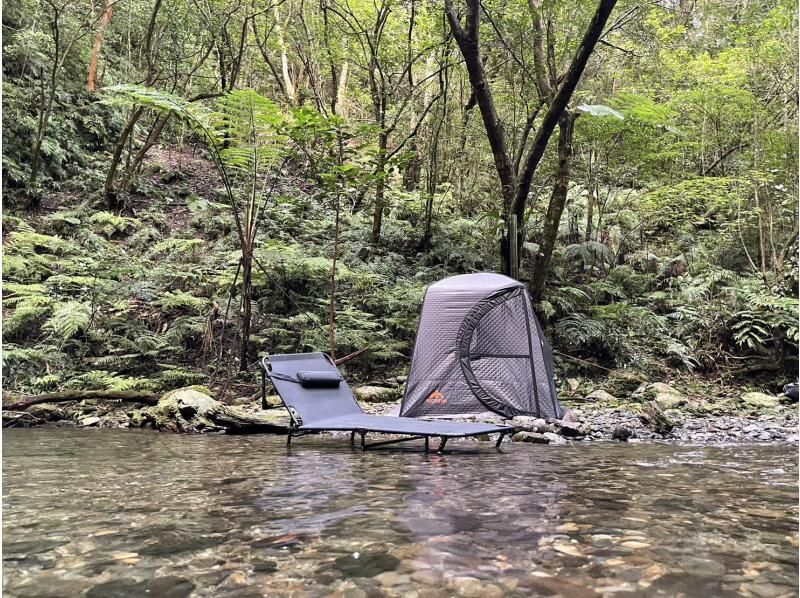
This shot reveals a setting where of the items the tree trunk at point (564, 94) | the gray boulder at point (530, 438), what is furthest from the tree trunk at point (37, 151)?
the gray boulder at point (530, 438)

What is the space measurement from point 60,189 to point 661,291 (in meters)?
12.4

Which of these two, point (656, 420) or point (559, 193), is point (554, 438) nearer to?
point (656, 420)

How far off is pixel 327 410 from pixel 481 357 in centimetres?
203

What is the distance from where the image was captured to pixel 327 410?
5.31m

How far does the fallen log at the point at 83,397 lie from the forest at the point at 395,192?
0.13 metres

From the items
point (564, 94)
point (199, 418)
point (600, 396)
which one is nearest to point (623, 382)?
point (600, 396)

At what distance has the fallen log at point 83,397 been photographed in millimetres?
6508

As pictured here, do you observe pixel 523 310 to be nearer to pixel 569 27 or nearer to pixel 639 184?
pixel 569 27

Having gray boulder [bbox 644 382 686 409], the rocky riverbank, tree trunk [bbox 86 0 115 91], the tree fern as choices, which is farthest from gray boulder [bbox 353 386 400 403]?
tree trunk [bbox 86 0 115 91]

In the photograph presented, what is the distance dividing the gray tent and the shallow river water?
6.54 feet

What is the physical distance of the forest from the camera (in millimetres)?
8367

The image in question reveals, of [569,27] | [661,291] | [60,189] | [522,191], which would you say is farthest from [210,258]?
[661,291]

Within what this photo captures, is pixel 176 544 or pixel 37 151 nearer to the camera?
pixel 176 544

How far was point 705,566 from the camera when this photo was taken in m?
1.95
